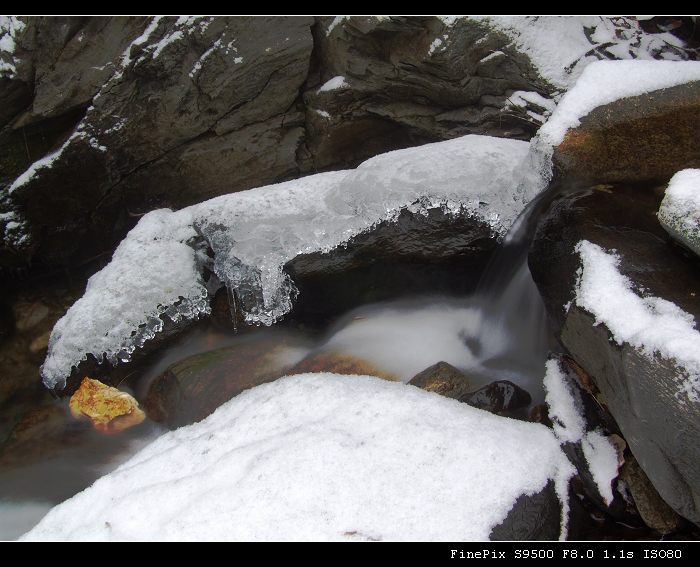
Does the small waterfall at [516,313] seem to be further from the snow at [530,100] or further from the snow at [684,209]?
the snow at [530,100]

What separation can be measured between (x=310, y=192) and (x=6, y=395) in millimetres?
2872

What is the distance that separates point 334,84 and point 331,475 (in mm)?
3696

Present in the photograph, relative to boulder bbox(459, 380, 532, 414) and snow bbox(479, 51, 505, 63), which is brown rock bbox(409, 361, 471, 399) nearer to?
boulder bbox(459, 380, 532, 414)

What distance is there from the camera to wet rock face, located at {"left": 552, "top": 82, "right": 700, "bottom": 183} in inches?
115

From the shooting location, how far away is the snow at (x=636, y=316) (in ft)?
6.36

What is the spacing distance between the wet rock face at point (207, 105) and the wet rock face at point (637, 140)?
55.1 inches

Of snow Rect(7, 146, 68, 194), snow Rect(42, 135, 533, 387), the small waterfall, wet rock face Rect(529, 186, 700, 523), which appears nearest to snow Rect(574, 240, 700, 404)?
wet rock face Rect(529, 186, 700, 523)

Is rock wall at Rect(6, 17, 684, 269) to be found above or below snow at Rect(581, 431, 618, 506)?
above

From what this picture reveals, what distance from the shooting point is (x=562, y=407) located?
2715 mm

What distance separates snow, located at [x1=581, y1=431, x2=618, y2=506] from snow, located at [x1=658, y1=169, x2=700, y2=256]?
3.11 feet

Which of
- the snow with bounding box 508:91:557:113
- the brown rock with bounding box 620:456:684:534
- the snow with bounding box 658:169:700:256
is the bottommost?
the brown rock with bounding box 620:456:684:534

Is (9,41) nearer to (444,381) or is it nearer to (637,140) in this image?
(444,381)

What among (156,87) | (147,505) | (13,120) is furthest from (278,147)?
(147,505)

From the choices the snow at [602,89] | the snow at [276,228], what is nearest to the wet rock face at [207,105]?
the snow at [276,228]
